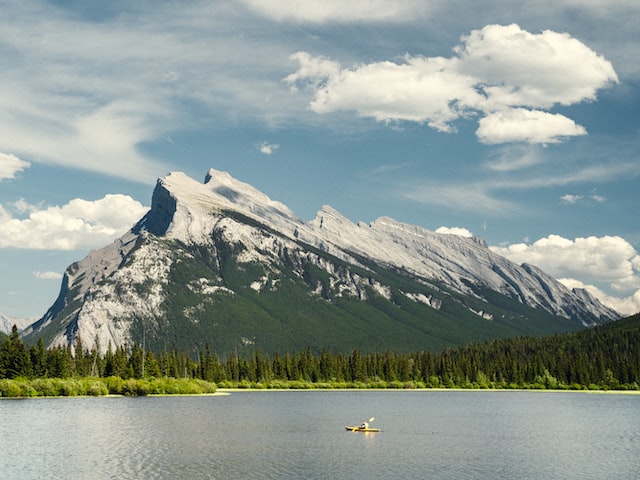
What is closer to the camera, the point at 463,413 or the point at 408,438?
the point at 408,438

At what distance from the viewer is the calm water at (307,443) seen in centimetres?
7325

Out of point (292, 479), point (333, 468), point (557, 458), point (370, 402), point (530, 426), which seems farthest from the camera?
point (370, 402)

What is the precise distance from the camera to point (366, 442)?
98.5 meters

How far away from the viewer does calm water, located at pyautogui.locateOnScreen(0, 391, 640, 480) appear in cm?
7325

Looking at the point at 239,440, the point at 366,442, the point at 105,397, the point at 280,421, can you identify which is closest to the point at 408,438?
the point at 366,442

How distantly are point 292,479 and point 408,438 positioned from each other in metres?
39.8

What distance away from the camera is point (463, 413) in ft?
501

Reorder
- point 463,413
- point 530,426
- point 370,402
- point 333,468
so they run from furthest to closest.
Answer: point 370,402
point 463,413
point 530,426
point 333,468

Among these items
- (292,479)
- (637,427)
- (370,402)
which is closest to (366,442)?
(292,479)

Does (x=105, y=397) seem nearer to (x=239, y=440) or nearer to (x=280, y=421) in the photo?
(x=280, y=421)

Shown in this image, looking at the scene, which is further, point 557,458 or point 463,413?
point 463,413

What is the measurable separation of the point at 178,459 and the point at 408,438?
3809 cm

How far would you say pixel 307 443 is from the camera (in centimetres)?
9662

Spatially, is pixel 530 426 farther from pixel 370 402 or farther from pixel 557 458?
pixel 370 402
